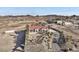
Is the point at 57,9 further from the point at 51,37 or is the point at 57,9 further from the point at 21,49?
the point at 21,49

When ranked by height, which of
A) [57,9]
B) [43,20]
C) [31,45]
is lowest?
[31,45]

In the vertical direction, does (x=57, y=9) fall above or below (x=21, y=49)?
above

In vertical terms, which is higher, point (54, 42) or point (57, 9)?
point (57, 9)
